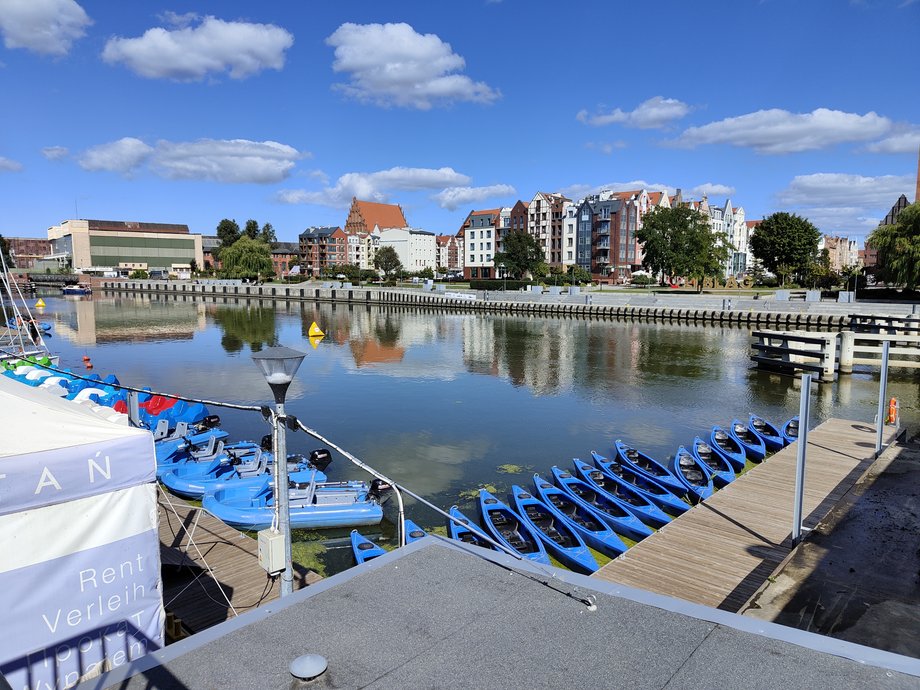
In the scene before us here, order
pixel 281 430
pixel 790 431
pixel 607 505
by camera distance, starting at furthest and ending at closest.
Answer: pixel 790 431 → pixel 607 505 → pixel 281 430

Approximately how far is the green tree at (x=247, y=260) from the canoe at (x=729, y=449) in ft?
427

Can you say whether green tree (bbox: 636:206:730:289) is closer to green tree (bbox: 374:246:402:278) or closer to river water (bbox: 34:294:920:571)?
river water (bbox: 34:294:920:571)

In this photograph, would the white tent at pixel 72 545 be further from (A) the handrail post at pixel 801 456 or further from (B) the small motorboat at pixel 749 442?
(B) the small motorboat at pixel 749 442

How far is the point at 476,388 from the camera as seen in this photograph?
3419 centimetres

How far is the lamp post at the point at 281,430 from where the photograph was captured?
680 cm

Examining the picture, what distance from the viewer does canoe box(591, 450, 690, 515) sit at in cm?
1588

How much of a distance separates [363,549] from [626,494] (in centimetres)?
769

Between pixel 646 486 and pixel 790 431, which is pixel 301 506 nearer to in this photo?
pixel 646 486

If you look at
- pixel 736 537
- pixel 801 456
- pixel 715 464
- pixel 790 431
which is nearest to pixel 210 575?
pixel 736 537

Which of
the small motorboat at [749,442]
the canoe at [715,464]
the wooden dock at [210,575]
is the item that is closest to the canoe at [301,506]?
the wooden dock at [210,575]

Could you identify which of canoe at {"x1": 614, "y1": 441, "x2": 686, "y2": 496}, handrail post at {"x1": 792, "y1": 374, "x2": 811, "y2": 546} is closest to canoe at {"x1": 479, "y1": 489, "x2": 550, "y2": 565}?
handrail post at {"x1": 792, "y1": 374, "x2": 811, "y2": 546}

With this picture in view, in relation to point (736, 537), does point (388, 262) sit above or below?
above

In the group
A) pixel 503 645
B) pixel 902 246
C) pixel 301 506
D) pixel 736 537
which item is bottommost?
pixel 301 506

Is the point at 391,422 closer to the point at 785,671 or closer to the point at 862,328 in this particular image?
the point at 785,671
